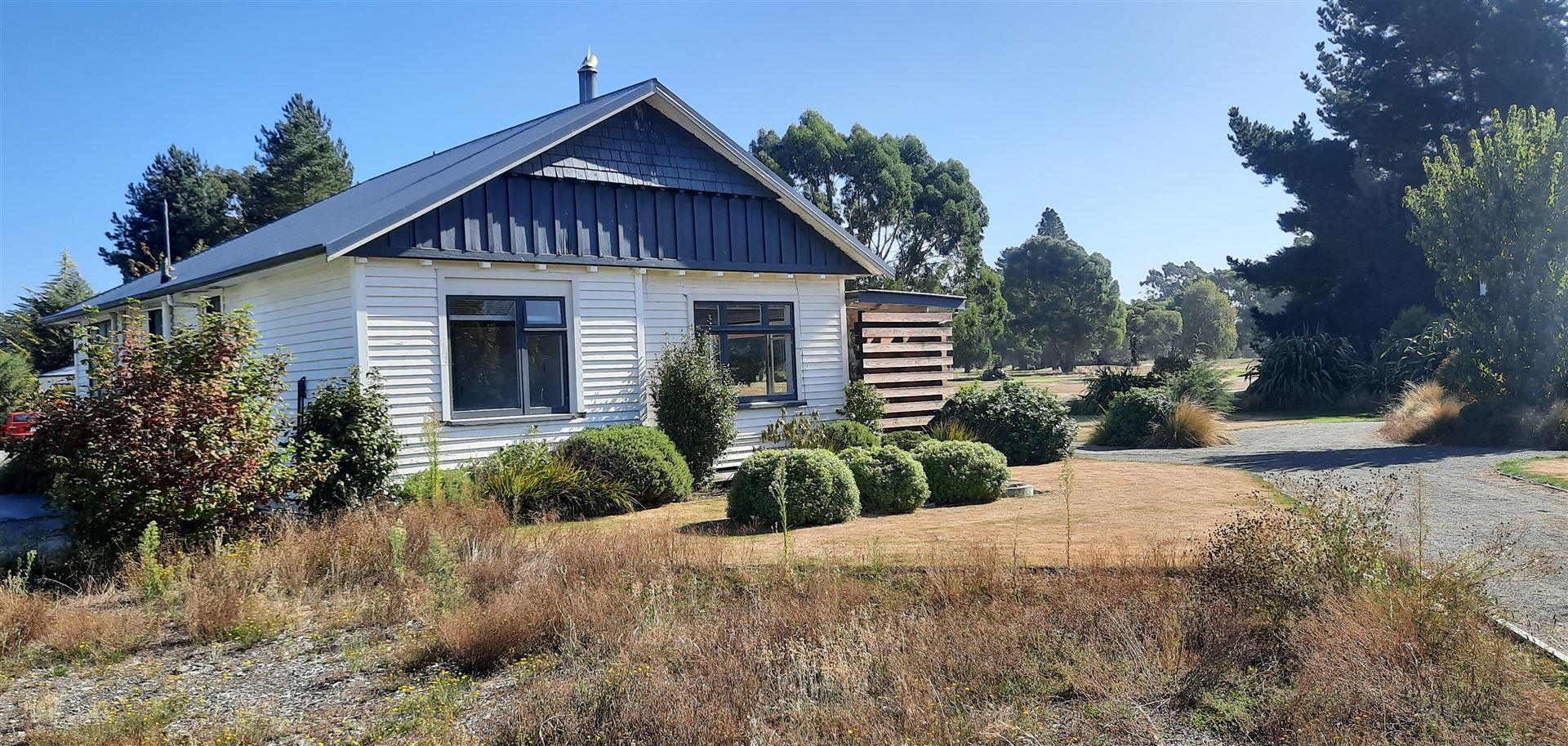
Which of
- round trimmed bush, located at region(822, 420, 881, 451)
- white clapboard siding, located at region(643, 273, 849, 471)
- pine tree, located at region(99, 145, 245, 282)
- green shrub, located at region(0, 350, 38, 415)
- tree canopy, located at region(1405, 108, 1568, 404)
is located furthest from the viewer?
pine tree, located at region(99, 145, 245, 282)

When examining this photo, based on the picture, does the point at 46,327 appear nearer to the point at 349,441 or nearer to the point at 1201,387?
the point at 349,441

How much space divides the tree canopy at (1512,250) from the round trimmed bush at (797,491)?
13100 mm

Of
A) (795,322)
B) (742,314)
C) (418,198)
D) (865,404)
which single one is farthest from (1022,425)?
(418,198)

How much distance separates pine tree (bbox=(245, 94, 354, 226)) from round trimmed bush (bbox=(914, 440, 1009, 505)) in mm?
33676

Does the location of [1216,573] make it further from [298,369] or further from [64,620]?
[298,369]

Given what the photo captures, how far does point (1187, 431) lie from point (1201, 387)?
361 cm

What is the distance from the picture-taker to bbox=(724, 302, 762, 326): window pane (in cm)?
1423

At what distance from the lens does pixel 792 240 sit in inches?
582

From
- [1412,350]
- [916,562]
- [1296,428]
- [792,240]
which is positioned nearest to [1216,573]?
[916,562]

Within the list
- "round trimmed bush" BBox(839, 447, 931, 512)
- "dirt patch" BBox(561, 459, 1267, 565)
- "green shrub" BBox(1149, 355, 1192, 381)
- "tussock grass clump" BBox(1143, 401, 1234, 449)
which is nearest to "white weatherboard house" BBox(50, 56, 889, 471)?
"dirt patch" BBox(561, 459, 1267, 565)

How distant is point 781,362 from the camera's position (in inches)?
582

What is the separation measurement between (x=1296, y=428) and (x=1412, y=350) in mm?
7169

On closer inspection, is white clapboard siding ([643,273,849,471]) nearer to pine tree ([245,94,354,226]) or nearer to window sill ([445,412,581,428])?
window sill ([445,412,581,428])

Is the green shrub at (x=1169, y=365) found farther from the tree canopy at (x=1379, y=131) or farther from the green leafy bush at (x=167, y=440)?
the green leafy bush at (x=167, y=440)
